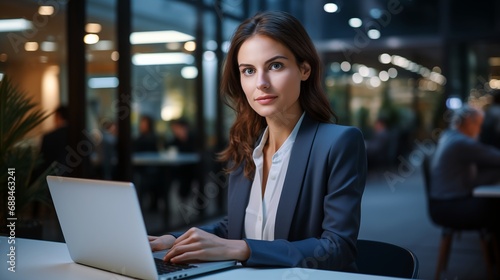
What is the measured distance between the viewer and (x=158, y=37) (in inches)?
275

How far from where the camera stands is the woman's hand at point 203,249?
5.13ft

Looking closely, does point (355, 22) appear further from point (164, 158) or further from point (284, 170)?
point (284, 170)

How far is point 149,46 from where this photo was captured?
6.77 meters

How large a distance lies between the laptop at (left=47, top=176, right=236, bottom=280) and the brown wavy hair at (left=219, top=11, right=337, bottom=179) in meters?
0.53

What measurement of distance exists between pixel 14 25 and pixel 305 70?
412 centimetres

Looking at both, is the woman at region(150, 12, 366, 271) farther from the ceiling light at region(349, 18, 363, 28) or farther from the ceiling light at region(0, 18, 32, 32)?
the ceiling light at region(349, 18, 363, 28)

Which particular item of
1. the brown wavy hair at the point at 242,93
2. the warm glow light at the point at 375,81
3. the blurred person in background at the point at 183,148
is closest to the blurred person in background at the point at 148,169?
the blurred person in background at the point at 183,148

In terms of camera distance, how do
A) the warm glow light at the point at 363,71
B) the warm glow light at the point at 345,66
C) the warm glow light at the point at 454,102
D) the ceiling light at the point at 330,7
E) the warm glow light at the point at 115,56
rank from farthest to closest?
1. the warm glow light at the point at 363,71
2. the warm glow light at the point at 345,66
3. the ceiling light at the point at 330,7
4. the warm glow light at the point at 454,102
5. the warm glow light at the point at 115,56

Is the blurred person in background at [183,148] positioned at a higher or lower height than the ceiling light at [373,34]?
lower

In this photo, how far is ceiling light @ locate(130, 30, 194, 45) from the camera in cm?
653

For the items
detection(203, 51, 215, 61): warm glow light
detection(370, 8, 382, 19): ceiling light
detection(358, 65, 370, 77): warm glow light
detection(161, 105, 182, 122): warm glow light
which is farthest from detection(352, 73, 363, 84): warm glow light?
detection(161, 105, 182, 122): warm glow light

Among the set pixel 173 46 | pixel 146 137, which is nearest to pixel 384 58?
pixel 173 46

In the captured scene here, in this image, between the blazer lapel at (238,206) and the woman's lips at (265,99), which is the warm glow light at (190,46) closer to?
the blazer lapel at (238,206)

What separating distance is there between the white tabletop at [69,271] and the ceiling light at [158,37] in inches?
183
